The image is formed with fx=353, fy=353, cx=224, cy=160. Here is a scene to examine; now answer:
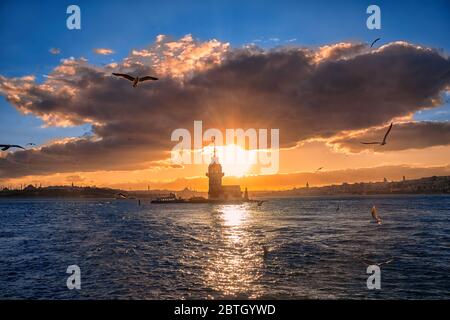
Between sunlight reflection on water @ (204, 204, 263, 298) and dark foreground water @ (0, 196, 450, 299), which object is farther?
sunlight reflection on water @ (204, 204, 263, 298)

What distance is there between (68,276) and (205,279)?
967cm

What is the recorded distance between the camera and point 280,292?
19.2m

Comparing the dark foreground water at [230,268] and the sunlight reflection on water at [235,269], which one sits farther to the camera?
the sunlight reflection on water at [235,269]

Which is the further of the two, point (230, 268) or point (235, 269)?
point (230, 268)
